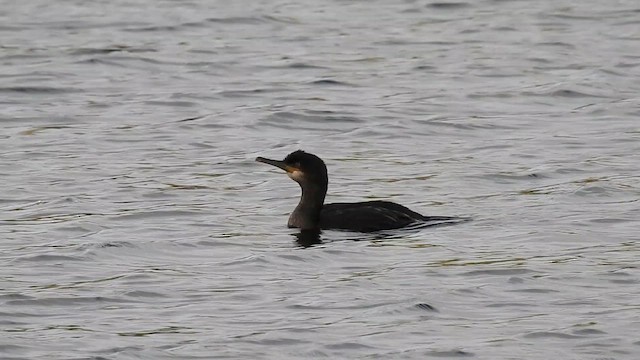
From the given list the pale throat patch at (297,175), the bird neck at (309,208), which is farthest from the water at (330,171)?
the pale throat patch at (297,175)

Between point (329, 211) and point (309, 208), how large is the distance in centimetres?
15

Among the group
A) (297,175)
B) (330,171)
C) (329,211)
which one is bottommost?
(330,171)

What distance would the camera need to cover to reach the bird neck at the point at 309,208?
46.8 ft

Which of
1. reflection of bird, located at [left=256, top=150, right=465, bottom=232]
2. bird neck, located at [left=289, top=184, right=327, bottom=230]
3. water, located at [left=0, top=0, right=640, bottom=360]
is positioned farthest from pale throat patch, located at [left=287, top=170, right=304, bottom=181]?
water, located at [left=0, top=0, right=640, bottom=360]

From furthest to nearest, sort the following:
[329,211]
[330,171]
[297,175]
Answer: [330,171] < [297,175] < [329,211]

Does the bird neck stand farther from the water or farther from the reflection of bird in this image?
the water

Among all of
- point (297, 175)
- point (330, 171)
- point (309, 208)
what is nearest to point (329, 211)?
point (309, 208)

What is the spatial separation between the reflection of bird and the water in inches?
6.3

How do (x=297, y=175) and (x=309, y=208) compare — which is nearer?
(x=309, y=208)

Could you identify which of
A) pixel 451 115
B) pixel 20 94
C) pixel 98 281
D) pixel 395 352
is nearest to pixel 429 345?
pixel 395 352

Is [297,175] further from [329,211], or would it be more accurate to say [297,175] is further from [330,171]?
[330,171]

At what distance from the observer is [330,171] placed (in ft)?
55.6

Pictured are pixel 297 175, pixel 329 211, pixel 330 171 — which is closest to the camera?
pixel 329 211

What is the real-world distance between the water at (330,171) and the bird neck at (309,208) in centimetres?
13
